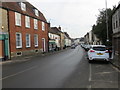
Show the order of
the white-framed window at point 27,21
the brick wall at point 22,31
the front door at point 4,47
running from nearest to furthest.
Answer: the front door at point 4,47 < the brick wall at point 22,31 < the white-framed window at point 27,21

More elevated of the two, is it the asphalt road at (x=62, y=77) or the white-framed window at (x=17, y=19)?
the white-framed window at (x=17, y=19)

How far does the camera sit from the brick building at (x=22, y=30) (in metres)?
22.5

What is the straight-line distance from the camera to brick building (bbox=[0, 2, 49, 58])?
22.5 m

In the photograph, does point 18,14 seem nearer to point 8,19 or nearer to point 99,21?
point 8,19

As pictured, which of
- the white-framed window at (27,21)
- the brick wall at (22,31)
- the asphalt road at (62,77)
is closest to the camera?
the asphalt road at (62,77)

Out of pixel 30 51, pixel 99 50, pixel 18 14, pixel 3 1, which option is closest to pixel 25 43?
pixel 30 51

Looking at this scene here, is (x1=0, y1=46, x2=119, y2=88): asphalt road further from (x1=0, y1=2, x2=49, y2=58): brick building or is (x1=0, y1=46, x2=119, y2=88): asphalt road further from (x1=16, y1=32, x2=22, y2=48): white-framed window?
(x1=16, y1=32, x2=22, y2=48): white-framed window

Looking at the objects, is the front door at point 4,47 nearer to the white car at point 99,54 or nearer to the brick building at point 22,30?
the brick building at point 22,30

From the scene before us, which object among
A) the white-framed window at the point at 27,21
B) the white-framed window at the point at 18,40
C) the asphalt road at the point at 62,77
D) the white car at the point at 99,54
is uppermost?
the white-framed window at the point at 27,21

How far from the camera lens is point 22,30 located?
25859 millimetres

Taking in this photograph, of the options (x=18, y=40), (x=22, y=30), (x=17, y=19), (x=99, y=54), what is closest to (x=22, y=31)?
(x=22, y=30)

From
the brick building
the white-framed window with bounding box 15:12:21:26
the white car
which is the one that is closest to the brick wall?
the brick building

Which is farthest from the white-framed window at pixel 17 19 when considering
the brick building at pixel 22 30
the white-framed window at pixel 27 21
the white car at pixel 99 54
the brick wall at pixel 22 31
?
the white car at pixel 99 54

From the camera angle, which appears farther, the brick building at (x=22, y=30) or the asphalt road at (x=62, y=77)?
the brick building at (x=22, y=30)
